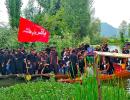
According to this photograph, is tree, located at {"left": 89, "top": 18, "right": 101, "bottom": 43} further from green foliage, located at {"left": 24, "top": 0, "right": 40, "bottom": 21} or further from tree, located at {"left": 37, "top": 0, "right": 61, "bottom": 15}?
green foliage, located at {"left": 24, "top": 0, "right": 40, "bottom": 21}

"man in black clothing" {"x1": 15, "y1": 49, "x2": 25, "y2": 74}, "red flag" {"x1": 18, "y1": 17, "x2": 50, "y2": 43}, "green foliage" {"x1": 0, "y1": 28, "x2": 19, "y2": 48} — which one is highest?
"red flag" {"x1": 18, "y1": 17, "x2": 50, "y2": 43}

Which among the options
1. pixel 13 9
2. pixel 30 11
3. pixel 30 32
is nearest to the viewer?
pixel 30 32

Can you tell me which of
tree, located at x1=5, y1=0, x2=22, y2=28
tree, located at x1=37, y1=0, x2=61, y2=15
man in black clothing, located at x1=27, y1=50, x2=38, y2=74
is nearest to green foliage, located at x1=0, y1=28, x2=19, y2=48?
man in black clothing, located at x1=27, y1=50, x2=38, y2=74

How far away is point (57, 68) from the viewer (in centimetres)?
2339

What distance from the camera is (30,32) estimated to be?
2083 centimetres

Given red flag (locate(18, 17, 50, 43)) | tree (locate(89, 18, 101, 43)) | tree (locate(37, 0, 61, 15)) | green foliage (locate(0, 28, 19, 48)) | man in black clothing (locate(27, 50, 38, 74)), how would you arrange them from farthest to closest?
1. tree (locate(89, 18, 101, 43))
2. tree (locate(37, 0, 61, 15))
3. green foliage (locate(0, 28, 19, 48))
4. man in black clothing (locate(27, 50, 38, 74))
5. red flag (locate(18, 17, 50, 43))

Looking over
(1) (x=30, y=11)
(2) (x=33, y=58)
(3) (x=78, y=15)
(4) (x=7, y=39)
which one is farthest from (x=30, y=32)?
(1) (x=30, y=11)

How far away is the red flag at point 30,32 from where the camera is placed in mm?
20394

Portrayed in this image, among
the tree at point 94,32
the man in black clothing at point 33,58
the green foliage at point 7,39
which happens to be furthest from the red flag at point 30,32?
the tree at point 94,32

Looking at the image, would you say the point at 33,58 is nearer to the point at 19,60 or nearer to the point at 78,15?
the point at 19,60

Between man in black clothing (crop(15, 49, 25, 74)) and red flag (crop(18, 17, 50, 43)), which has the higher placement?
red flag (crop(18, 17, 50, 43))

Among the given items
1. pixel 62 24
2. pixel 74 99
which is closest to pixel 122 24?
pixel 62 24

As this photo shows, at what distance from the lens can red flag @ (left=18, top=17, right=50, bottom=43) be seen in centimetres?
2039

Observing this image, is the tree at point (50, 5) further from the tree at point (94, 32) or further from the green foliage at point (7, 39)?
the green foliage at point (7, 39)
